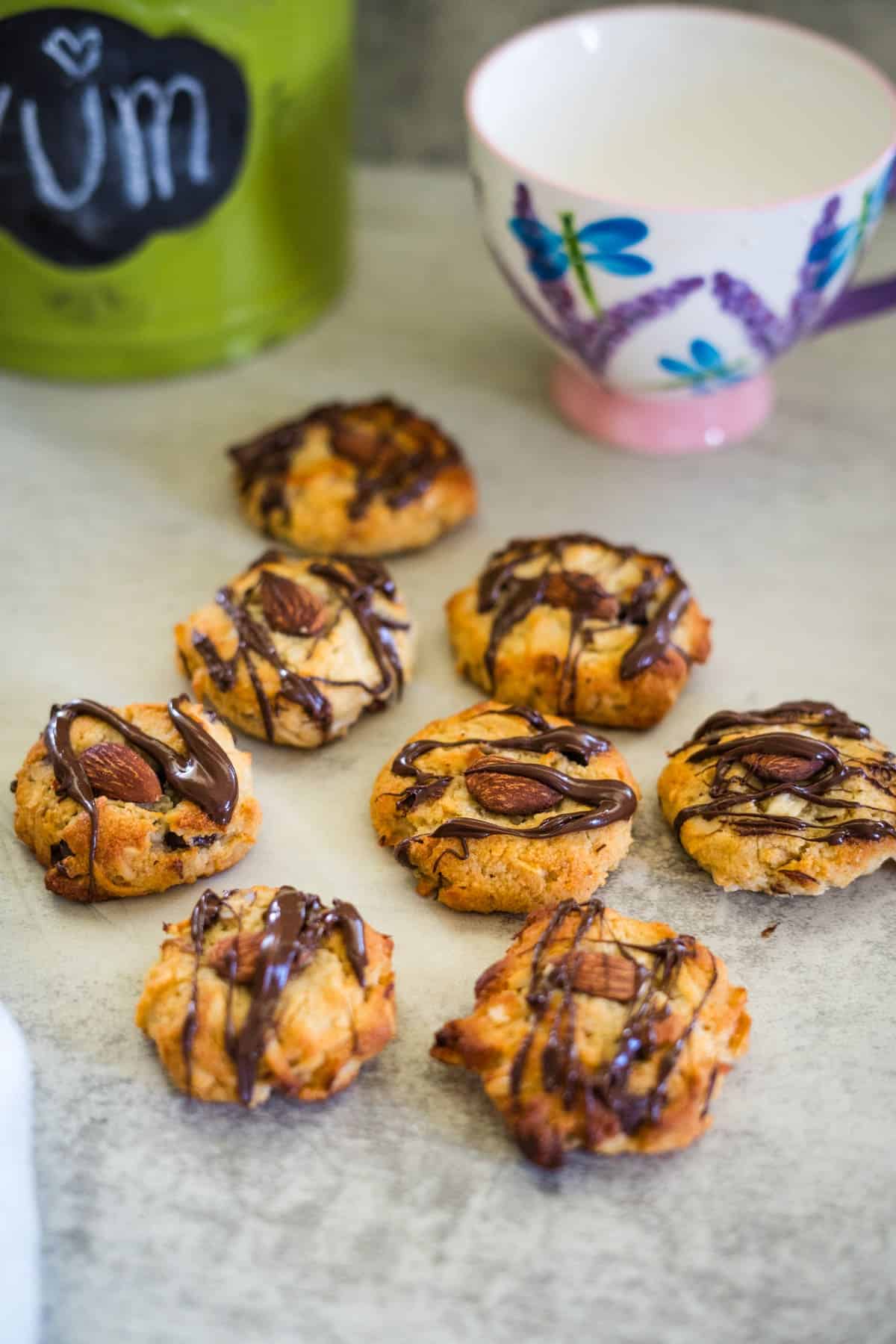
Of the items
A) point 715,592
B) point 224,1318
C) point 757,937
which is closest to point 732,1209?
point 757,937

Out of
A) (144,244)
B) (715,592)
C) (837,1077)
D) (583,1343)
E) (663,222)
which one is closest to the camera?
(583,1343)

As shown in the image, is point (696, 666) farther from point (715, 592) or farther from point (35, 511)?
point (35, 511)

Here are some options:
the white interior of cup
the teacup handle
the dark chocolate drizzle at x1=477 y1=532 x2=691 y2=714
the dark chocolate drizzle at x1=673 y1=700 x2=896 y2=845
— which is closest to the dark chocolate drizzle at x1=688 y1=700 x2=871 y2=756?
the dark chocolate drizzle at x1=673 y1=700 x2=896 y2=845

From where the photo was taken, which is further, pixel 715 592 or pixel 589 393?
pixel 589 393

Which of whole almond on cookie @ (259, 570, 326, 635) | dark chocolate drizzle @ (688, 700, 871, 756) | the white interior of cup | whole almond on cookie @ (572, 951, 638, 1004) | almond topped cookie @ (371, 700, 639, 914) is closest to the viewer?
whole almond on cookie @ (572, 951, 638, 1004)

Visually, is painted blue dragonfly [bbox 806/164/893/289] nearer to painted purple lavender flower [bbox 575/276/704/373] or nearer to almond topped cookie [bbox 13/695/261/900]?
painted purple lavender flower [bbox 575/276/704/373]

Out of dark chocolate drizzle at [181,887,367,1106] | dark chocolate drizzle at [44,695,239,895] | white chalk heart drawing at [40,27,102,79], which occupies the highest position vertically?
white chalk heart drawing at [40,27,102,79]

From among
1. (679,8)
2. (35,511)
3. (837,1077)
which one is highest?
(679,8)
